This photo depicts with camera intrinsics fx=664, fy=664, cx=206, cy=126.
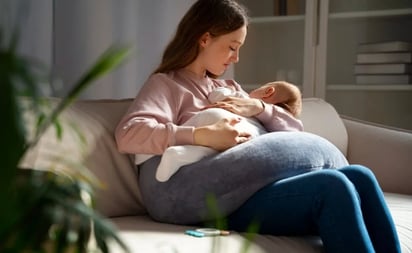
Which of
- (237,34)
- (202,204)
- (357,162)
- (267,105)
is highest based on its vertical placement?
(237,34)

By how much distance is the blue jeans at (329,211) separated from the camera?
1.30 meters

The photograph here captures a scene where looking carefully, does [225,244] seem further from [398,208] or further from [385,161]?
[385,161]

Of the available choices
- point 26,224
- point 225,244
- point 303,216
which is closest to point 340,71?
point 303,216

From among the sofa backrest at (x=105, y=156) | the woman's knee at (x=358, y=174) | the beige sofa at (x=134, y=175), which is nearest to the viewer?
the beige sofa at (x=134, y=175)

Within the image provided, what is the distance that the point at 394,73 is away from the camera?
104 inches

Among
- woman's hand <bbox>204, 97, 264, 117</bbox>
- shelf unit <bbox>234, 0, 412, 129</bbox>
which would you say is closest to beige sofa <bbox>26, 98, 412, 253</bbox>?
woman's hand <bbox>204, 97, 264, 117</bbox>

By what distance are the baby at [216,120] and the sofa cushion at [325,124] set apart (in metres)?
0.33

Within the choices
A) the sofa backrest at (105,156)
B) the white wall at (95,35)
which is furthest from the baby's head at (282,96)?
the white wall at (95,35)

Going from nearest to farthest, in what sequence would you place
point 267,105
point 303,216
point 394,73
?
point 303,216
point 267,105
point 394,73

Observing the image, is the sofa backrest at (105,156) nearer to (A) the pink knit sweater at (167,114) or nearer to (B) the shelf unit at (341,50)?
(A) the pink knit sweater at (167,114)

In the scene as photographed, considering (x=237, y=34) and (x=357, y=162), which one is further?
(x=357, y=162)

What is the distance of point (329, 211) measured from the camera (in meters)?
1.32

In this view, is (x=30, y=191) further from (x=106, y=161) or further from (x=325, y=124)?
(x=325, y=124)

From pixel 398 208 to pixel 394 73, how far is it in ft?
3.42
